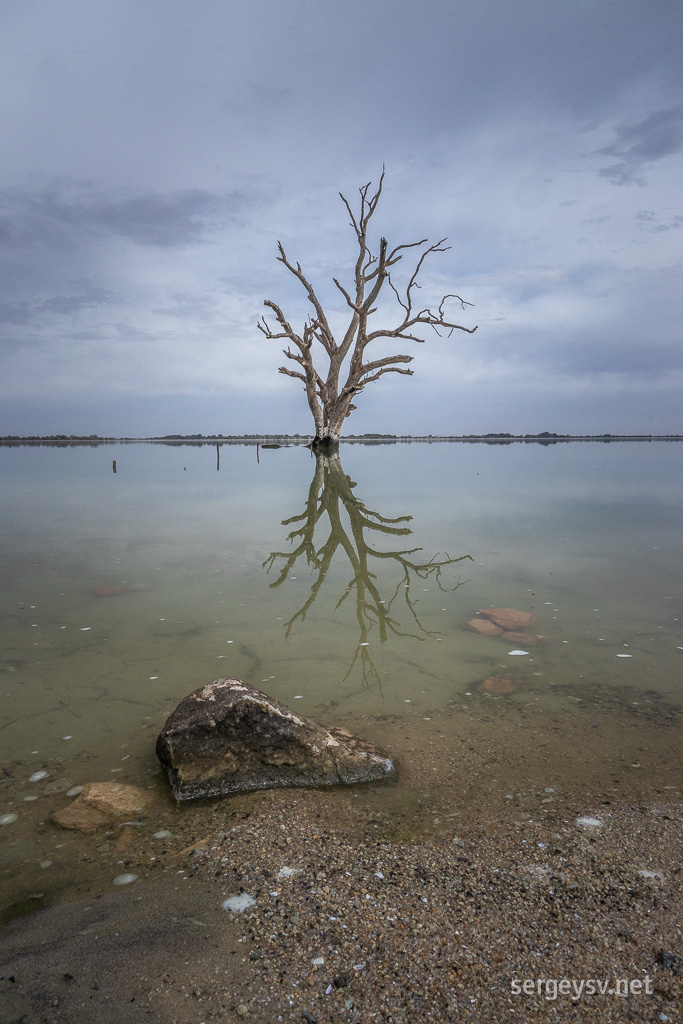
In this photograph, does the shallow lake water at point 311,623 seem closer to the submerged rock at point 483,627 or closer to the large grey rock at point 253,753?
the submerged rock at point 483,627

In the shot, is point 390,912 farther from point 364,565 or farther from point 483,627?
point 364,565

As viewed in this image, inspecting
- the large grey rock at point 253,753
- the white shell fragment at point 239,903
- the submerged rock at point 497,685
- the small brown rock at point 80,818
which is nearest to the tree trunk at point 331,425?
the submerged rock at point 497,685

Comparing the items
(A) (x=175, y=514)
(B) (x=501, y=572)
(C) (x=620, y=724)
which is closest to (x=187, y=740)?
(C) (x=620, y=724)

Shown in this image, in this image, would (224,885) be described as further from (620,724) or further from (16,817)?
(620,724)

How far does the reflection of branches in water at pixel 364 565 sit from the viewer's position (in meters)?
5.54

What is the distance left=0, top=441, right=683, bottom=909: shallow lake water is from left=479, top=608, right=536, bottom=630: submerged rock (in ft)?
0.36

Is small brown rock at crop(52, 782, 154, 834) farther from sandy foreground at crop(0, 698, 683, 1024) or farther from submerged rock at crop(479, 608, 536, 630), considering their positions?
submerged rock at crop(479, 608, 536, 630)

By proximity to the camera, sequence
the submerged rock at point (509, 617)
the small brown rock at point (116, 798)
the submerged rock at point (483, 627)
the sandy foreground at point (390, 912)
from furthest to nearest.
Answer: the submerged rock at point (509, 617) → the submerged rock at point (483, 627) → the small brown rock at point (116, 798) → the sandy foreground at point (390, 912)

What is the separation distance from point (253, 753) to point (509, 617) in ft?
11.6

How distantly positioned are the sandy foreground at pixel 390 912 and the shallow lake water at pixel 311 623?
0.58 m

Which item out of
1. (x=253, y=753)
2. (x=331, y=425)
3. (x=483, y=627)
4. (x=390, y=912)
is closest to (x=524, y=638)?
(x=483, y=627)

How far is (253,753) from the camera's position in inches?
127

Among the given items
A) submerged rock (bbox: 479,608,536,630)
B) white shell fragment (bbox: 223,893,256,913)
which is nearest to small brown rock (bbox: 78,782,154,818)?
white shell fragment (bbox: 223,893,256,913)

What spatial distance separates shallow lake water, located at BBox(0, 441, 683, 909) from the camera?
383 centimetres
